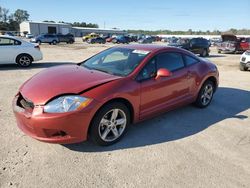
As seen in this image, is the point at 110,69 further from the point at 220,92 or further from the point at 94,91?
the point at 220,92

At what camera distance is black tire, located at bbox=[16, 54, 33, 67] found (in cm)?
1085

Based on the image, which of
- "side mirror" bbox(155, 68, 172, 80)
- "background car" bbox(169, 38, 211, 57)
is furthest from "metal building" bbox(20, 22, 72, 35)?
"side mirror" bbox(155, 68, 172, 80)

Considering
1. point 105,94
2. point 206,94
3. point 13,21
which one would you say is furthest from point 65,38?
point 13,21

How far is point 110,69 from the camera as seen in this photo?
426 cm

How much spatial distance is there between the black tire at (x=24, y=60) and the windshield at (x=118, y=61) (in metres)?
7.15

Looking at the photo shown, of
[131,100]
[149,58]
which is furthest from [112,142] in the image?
[149,58]

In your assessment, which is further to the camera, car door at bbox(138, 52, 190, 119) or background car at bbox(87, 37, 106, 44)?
background car at bbox(87, 37, 106, 44)

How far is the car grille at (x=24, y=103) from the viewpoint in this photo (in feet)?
11.2

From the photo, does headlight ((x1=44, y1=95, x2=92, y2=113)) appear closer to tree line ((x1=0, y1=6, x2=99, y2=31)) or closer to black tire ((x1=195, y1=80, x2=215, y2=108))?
black tire ((x1=195, y1=80, x2=215, y2=108))

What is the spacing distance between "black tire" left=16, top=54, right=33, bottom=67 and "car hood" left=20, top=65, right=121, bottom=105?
7.42 meters

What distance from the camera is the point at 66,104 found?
326cm

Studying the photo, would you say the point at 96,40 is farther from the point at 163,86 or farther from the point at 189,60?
the point at 163,86

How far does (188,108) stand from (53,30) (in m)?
80.0

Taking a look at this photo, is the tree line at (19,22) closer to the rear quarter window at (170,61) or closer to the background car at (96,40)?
the background car at (96,40)
